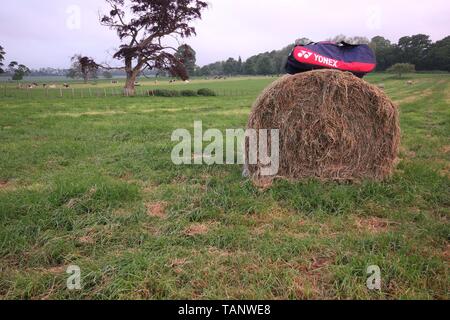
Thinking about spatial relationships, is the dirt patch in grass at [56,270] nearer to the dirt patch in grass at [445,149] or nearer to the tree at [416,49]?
the dirt patch in grass at [445,149]

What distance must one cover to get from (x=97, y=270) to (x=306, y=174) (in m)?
3.58

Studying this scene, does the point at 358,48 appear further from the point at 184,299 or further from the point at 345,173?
the point at 184,299

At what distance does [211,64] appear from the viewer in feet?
444

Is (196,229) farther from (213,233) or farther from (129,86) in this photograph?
(129,86)

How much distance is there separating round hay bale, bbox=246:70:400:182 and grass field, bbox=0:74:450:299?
0.36 m

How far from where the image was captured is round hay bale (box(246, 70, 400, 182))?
5.74 m

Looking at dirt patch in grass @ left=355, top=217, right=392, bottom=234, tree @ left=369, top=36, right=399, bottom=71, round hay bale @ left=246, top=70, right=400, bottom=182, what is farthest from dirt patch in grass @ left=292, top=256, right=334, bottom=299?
tree @ left=369, top=36, right=399, bottom=71

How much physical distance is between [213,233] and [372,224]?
196 centimetres

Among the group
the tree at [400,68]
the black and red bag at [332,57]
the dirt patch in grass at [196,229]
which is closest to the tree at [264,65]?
the tree at [400,68]

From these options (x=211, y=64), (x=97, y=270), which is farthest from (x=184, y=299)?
(x=211, y=64)

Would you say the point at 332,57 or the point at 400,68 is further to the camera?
the point at 400,68

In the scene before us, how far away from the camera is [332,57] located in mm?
6164
